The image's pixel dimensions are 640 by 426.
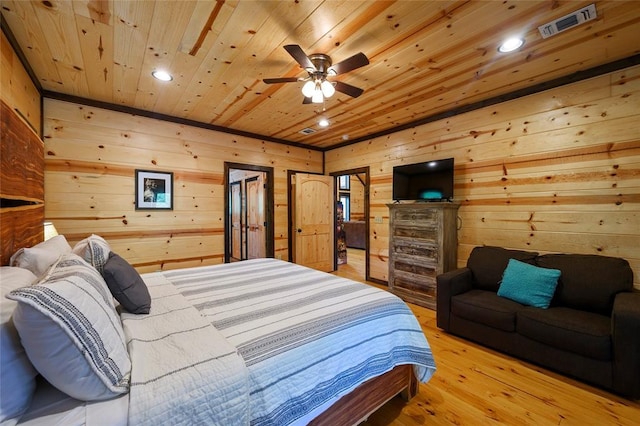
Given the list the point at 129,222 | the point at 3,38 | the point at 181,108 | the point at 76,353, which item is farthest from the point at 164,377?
the point at 181,108

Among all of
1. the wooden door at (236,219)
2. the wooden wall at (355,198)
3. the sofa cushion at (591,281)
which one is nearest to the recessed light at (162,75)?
the wooden door at (236,219)

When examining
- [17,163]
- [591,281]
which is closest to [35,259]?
[17,163]

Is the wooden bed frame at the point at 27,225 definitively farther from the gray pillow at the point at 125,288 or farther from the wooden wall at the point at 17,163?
the gray pillow at the point at 125,288

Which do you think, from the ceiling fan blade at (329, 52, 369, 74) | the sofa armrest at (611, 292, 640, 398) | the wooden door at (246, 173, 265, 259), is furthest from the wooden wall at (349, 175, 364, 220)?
the sofa armrest at (611, 292, 640, 398)

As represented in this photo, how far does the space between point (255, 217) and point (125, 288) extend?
4.05 m

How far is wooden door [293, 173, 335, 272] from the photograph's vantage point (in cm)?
489

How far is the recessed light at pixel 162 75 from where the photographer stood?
252 centimetres

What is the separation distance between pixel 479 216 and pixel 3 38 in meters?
4.74

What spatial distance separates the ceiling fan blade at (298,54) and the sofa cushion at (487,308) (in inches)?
105

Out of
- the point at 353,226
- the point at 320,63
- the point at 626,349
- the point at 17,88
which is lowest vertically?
the point at 626,349

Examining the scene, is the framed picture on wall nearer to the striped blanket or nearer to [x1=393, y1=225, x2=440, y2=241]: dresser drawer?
the striped blanket

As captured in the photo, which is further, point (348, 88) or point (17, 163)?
point (348, 88)

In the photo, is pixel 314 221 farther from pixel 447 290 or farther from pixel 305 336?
pixel 305 336

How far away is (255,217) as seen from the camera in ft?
18.0
